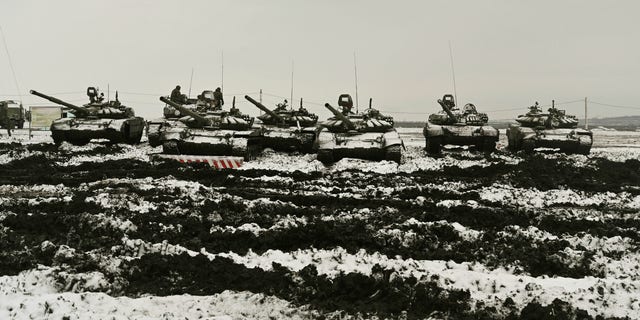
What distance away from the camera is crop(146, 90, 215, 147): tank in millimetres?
19578

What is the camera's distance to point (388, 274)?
545cm

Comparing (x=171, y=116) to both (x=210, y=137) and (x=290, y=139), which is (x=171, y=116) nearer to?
(x=290, y=139)

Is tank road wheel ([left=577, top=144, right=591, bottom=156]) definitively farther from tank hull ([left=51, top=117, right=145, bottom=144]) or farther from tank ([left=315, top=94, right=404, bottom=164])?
tank hull ([left=51, top=117, right=145, bottom=144])

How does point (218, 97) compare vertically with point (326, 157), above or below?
above

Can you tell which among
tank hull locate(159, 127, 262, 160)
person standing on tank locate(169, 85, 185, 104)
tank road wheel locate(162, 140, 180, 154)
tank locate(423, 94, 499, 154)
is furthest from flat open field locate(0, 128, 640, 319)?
person standing on tank locate(169, 85, 185, 104)

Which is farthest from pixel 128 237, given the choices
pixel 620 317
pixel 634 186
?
pixel 634 186

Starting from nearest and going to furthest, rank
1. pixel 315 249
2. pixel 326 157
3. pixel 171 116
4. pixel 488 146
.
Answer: pixel 315 249 → pixel 326 157 → pixel 488 146 → pixel 171 116

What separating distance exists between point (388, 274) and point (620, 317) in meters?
1.91

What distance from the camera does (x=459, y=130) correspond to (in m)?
21.3

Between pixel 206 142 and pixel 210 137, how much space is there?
0.21 m

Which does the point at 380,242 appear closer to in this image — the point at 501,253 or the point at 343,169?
the point at 501,253

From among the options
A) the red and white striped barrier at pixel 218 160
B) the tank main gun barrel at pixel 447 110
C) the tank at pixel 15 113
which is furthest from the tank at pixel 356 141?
the tank at pixel 15 113

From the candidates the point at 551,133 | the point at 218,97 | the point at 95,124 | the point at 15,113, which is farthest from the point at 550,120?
the point at 15,113

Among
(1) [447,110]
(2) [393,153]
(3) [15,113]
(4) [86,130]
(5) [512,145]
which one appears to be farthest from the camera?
(3) [15,113]
